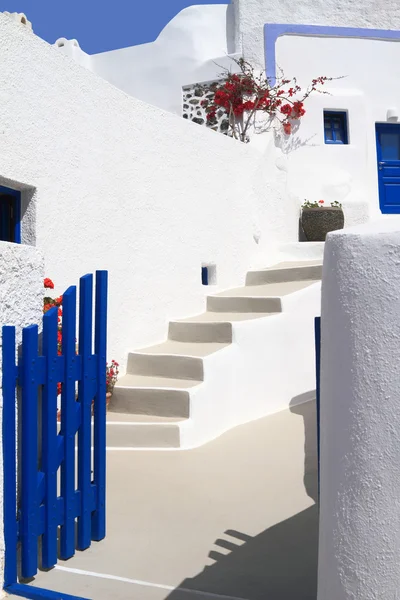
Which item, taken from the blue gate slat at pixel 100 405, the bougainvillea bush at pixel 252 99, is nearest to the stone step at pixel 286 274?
the bougainvillea bush at pixel 252 99

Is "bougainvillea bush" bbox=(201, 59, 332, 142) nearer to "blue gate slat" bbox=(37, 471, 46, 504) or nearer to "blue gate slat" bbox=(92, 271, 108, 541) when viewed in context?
"blue gate slat" bbox=(92, 271, 108, 541)

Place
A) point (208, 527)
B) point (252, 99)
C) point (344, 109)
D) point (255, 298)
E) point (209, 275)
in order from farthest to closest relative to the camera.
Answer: point (344, 109) → point (252, 99) → point (209, 275) → point (255, 298) → point (208, 527)

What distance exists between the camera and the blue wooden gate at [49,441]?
3.19 meters

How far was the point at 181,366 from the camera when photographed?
259 inches

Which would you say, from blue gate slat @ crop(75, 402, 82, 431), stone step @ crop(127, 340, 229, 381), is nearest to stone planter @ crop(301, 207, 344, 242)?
stone step @ crop(127, 340, 229, 381)

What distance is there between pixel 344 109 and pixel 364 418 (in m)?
10.5

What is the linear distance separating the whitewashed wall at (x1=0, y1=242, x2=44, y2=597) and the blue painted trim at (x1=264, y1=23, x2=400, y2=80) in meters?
9.18

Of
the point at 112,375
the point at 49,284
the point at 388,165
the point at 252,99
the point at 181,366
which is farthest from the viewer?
the point at 388,165

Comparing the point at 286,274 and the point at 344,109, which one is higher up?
the point at 344,109

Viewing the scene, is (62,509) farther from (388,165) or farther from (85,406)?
(388,165)

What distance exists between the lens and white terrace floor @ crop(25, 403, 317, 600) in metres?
3.39

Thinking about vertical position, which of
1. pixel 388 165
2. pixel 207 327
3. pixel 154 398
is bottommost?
pixel 154 398

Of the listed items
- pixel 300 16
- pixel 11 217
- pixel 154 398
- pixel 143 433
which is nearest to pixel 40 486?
pixel 143 433

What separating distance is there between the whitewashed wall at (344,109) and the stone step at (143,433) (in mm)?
6688
